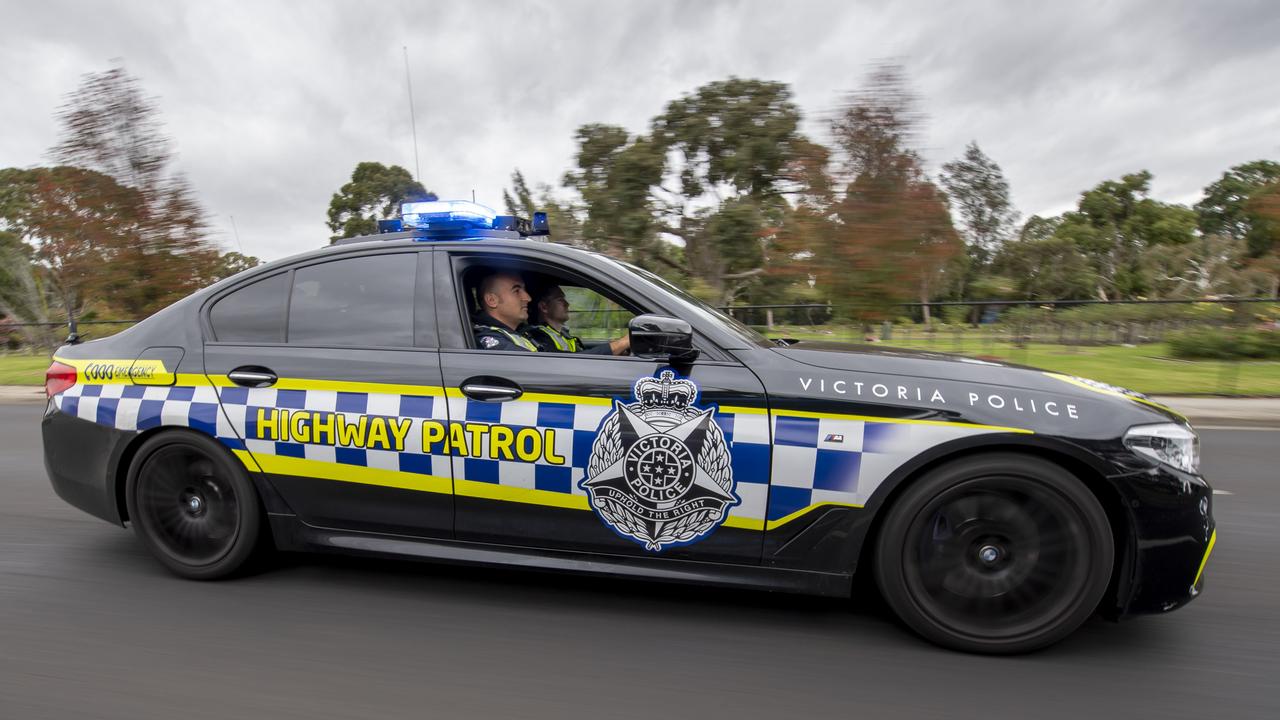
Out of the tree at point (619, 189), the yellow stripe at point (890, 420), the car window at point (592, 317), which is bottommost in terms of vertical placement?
the yellow stripe at point (890, 420)

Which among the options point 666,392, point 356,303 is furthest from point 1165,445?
point 356,303

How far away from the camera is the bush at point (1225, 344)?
12.5 m

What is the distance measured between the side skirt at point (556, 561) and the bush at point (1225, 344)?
12856 mm

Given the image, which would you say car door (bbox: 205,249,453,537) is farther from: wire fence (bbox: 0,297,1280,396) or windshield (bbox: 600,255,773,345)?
wire fence (bbox: 0,297,1280,396)

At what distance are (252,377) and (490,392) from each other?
1.12 meters

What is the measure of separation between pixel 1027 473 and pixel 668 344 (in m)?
1.32

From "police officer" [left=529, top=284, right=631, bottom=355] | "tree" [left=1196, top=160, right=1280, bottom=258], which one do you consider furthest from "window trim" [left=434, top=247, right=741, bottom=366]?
"tree" [left=1196, top=160, right=1280, bottom=258]

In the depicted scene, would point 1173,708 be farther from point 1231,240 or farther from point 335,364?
point 1231,240

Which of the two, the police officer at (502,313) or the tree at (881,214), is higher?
the tree at (881,214)

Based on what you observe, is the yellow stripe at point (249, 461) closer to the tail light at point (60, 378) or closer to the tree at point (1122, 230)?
the tail light at point (60, 378)

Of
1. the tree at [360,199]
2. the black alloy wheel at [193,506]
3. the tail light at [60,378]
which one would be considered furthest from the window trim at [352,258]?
the tree at [360,199]

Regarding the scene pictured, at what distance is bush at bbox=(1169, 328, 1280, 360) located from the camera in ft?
41.0

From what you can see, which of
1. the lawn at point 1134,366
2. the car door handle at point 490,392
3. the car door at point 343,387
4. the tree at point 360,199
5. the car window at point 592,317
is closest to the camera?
the car door handle at point 490,392

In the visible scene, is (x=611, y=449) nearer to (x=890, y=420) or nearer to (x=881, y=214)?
(x=890, y=420)
